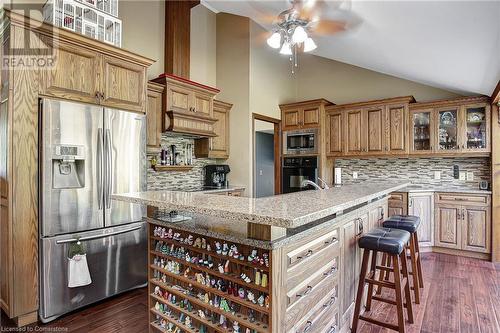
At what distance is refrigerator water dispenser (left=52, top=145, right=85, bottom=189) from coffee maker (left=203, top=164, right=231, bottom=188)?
7.33ft

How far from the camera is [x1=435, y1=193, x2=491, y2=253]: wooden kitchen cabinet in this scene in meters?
3.74

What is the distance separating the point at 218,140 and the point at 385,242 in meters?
3.11

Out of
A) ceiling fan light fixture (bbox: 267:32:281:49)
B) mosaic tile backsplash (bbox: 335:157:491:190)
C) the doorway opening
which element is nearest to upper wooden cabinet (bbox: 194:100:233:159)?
ceiling fan light fixture (bbox: 267:32:281:49)

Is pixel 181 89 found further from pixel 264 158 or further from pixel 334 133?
pixel 264 158

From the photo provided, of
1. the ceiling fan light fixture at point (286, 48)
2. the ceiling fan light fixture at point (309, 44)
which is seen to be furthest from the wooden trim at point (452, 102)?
the ceiling fan light fixture at point (286, 48)

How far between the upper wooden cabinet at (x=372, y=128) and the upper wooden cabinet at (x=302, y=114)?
18 centimetres

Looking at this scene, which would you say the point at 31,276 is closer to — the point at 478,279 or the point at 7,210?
the point at 7,210

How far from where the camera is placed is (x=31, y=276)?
7.41 ft

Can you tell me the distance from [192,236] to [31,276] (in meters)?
1.53

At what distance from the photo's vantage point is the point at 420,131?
4293mm

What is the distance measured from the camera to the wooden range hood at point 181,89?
145 inches

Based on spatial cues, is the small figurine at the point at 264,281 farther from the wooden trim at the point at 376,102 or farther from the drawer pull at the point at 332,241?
the wooden trim at the point at 376,102

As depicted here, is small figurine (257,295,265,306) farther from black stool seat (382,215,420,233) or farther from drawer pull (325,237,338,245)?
black stool seat (382,215,420,233)

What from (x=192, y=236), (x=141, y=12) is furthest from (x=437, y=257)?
(x=141, y=12)
